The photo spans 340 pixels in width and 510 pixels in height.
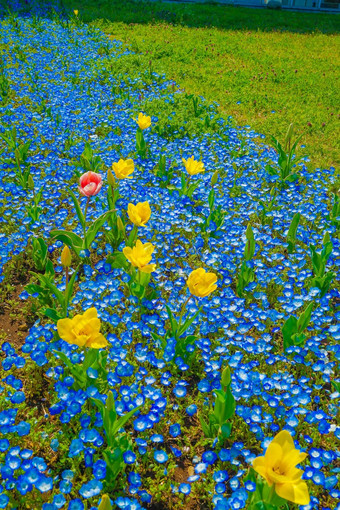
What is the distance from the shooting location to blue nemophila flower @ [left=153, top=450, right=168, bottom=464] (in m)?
2.14

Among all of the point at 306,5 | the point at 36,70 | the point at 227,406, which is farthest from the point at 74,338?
the point at 306,5

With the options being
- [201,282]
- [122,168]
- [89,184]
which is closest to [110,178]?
[122,168]

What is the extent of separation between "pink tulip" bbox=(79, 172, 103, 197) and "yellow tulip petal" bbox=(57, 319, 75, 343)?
120 centimetres

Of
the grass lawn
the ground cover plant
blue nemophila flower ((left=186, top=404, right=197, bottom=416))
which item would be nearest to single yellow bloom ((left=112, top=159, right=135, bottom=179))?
the ground cover plant

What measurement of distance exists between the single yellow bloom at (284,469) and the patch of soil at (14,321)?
1918 millimetres

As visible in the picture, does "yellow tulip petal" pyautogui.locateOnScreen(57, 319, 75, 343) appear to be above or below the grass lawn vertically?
below

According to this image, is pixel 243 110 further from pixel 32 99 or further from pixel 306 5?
pixel 306 5

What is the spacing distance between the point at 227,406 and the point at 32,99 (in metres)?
6.26

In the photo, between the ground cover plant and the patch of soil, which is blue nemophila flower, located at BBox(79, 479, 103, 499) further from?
the patch of soil

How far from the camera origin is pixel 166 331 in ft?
9.39

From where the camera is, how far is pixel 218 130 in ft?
19.8

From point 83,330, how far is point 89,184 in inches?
49.6

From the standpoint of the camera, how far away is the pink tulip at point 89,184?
2.95 meters

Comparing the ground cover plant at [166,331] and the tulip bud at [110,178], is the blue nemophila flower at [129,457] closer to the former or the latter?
the ground cover plant at [166,331]
